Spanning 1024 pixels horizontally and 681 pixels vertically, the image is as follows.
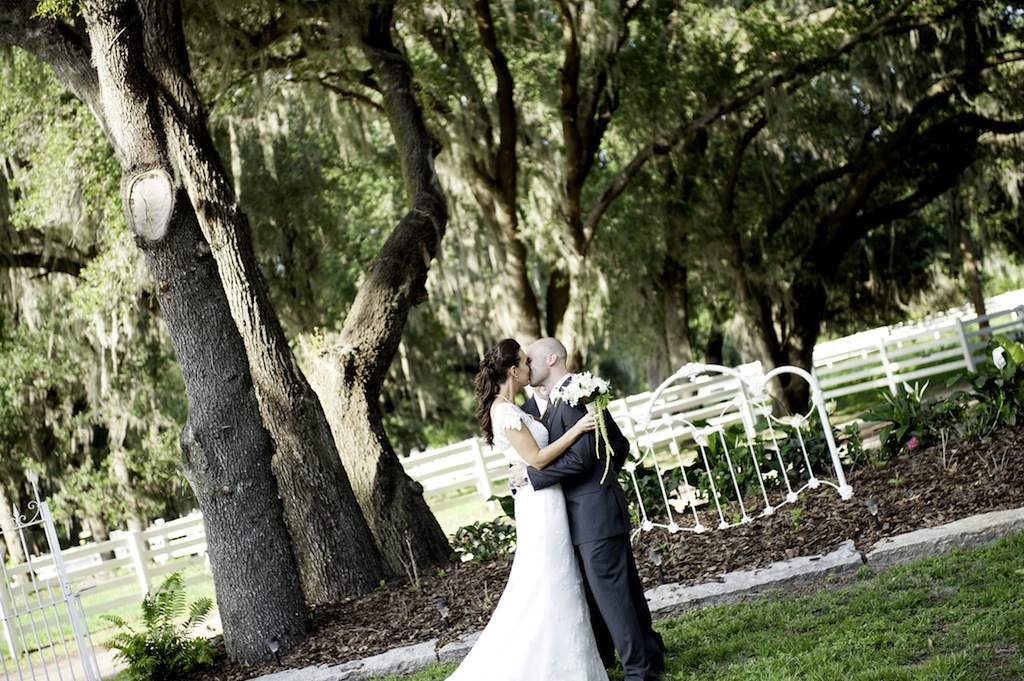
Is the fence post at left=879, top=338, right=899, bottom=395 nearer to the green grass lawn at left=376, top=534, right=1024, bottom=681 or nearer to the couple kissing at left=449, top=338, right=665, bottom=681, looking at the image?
the green grass lawn at left=376, top=534, right=1024, bottom=681

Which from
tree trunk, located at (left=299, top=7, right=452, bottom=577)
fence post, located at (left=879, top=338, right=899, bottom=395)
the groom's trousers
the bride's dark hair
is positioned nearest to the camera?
the groom's trousers

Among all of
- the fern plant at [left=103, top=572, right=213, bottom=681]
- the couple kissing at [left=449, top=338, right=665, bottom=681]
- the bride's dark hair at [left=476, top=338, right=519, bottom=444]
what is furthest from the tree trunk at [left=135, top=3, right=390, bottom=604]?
the bride's dark hair at [left=476, top=338, right=519, bottom=444]

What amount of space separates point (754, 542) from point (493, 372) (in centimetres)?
242

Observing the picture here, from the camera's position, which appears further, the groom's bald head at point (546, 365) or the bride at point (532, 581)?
the groom's bald head at point (546, 365)

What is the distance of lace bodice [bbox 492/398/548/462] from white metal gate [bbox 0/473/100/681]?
286 cm

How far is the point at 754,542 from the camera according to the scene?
20.1 ft

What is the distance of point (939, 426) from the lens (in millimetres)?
7113

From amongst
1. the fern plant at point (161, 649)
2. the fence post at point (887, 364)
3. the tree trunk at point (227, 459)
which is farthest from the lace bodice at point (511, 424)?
the fence post at point (887, 364)

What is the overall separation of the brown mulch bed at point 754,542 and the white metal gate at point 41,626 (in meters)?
0.99

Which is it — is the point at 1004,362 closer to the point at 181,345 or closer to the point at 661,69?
the point at 181,345

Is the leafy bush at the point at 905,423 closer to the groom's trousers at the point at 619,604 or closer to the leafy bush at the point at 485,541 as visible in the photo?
the leafy bush at the point at 485,541

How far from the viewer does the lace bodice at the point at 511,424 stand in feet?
14.3

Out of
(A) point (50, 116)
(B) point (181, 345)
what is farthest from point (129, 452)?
(B) point (181, 345)

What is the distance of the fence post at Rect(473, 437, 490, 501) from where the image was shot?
15387 mm
